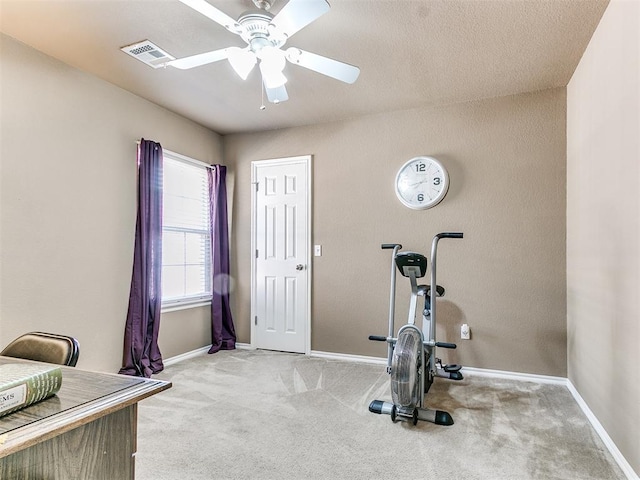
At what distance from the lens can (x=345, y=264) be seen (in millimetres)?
4156

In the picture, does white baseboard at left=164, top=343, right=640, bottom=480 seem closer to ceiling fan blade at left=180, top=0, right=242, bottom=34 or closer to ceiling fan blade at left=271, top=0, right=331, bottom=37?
ceiling fan blade at left=271, top=0, right=331, bottom=37

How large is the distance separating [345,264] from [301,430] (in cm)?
198

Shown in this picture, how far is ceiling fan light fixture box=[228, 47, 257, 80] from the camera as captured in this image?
7.08ft

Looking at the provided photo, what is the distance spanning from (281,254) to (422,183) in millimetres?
1725

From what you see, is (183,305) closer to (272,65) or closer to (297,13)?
(272,65)

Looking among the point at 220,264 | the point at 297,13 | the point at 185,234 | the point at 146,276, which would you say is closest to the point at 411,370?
the point at 297,13

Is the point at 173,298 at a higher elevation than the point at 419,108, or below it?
below

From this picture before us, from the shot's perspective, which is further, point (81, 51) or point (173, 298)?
point (173, 298)

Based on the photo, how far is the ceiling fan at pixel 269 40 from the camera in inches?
71.2

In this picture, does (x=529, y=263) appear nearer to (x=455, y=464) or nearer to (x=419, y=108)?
(x=419, y=108)

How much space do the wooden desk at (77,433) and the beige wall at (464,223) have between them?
307cm

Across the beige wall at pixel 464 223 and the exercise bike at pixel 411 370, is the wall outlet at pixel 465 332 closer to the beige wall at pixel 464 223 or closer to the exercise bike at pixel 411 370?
the beige wall at pixel 464 223

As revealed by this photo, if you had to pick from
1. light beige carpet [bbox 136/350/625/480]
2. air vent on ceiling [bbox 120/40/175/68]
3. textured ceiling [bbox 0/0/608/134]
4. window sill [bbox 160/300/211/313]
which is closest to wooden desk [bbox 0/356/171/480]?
light beige carpet [bbox 136/350/625/480]

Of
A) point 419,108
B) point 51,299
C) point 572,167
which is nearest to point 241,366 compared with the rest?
point 51,299
